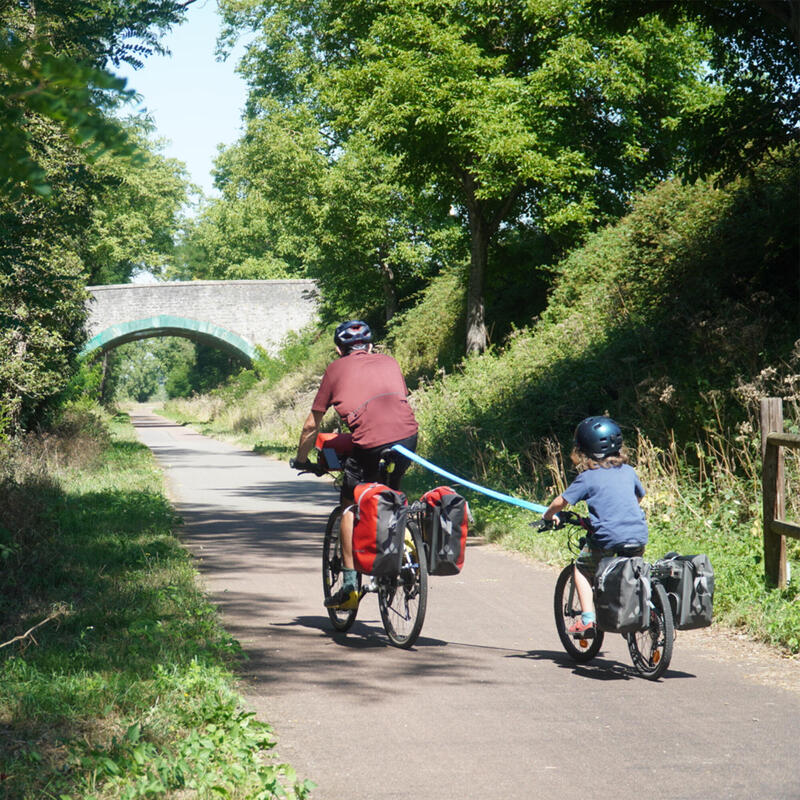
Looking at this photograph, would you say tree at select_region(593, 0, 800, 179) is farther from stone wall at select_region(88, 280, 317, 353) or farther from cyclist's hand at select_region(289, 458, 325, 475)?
stone wall at select_region(88, 280, 317, 353)

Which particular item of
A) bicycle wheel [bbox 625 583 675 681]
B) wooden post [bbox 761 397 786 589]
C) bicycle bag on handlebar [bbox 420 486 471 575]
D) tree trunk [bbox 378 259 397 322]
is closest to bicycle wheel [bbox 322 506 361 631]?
bicycle bag on handlebar [bbox 420 486 471 575]

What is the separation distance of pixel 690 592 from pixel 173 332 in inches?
1772

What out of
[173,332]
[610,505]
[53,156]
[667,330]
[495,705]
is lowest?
[495,705]

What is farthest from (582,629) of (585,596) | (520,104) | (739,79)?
(520,104)

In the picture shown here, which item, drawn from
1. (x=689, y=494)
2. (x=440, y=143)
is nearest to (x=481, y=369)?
(x=440, y=143)

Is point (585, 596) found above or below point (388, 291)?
below

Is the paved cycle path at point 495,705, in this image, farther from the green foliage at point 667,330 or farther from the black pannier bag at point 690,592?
the green foliage at point 667,330

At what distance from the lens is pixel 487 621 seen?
7117 mm

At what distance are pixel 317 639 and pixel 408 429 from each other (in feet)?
4.98

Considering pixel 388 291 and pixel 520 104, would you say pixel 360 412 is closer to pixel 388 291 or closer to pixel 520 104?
pixel 520 104

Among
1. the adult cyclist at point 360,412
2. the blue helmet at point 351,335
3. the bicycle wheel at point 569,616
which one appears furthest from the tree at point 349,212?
the bicycle wheel at point 569,616

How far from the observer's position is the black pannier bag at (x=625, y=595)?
5.18 metres

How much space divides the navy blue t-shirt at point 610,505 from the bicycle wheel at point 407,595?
985mm

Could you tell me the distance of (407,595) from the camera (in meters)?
6.08
